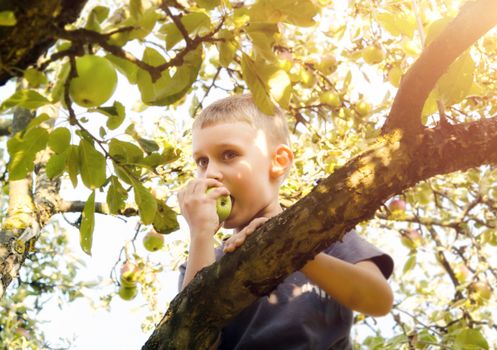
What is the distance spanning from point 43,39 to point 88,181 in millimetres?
381

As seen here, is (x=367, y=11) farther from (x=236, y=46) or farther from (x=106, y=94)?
(x=106, y=94)

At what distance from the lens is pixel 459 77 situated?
4.02 feet

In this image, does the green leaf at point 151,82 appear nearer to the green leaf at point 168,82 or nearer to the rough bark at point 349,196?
the green leaf at point 168,82

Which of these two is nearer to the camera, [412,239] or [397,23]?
[397,23]

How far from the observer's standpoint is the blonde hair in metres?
2.06

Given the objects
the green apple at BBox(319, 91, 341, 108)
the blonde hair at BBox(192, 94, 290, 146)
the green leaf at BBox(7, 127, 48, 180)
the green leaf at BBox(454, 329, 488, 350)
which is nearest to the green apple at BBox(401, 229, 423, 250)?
the green apple at BBox(319, 91, 341, 108)

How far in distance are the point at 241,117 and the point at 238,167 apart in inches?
9.6

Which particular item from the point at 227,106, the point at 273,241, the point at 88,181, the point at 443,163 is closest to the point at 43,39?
the point at 88,181

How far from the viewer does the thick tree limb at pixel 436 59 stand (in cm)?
108

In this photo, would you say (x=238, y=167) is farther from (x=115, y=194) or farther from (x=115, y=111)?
(x=115, y=111)

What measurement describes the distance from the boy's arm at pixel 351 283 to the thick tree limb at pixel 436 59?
0.42 meters

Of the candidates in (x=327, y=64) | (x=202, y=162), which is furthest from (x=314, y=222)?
(x=327, y=64)

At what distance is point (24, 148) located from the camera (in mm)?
1067

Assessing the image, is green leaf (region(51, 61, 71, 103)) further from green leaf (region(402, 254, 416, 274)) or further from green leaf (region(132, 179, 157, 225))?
green leaf (region(402, 254, 416, 274))
